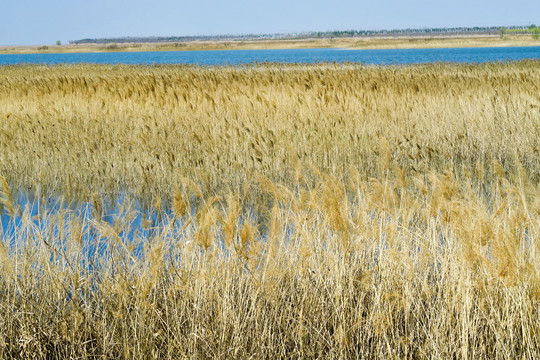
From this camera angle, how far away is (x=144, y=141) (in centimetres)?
Result: 702

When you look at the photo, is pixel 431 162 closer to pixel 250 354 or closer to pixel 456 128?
pixel 456 128

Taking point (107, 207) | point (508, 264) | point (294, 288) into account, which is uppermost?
point (508, 264)

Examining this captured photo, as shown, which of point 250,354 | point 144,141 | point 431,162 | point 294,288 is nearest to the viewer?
point 250,354

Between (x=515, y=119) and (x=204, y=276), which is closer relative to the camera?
(x=204, y=276)

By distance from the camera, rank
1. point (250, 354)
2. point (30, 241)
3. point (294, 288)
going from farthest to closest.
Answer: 1. point (30, 241)
2. point (294, 288)
3. point (250, 354)

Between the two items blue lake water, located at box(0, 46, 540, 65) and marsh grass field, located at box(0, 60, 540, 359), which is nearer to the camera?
marsh grass field, located at box(0, 60, 540, 359)

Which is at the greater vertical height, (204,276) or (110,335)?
(204,276)

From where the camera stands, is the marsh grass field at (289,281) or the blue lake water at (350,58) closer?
the marsh grass field at (289,281)

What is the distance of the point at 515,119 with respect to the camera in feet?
23.8

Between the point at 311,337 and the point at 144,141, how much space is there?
193 inches

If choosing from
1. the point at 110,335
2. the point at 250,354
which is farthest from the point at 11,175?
the point at 250,354

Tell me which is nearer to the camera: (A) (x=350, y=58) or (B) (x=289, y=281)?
(B) (x=289, y=281)

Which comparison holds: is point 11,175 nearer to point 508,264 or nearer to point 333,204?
point 333,204

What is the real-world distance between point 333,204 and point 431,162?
12.3 feet
